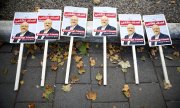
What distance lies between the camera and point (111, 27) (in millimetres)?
4355

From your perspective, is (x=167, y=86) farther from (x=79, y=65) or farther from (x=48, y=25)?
(x=48, y=25)

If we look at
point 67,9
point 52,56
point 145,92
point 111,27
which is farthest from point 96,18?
point 145,92

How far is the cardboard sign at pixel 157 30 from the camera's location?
430 centimetres

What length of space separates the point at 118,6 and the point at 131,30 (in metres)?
0.96

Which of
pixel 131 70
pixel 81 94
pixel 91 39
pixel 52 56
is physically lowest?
pixel 81 94

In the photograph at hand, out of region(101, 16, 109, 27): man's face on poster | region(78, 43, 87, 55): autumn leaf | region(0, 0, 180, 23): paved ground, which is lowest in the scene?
region(78, 43, 87, 55): autumn leaf

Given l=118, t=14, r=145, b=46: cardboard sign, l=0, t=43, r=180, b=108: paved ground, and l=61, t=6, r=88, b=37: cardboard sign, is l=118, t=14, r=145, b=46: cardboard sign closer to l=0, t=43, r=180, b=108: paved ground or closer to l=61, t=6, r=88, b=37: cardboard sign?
l=0, t=43, r=180, b=108: paved ground

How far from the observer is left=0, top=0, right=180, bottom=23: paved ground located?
4.91 m

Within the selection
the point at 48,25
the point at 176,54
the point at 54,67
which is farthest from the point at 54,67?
the point at 176,54

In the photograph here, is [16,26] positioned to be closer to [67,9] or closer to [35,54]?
[35,54]

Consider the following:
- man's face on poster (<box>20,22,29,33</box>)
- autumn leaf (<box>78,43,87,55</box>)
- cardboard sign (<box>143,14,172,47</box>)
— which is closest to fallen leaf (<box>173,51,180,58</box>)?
cardboard sign (<box>143,14,172,47</box>)

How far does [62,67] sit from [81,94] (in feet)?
2.32

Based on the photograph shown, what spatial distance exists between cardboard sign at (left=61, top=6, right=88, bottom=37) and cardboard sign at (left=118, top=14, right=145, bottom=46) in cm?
76

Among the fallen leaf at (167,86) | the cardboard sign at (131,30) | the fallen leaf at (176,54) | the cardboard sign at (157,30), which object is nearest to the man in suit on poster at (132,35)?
the cardboard sign at (131,30)
